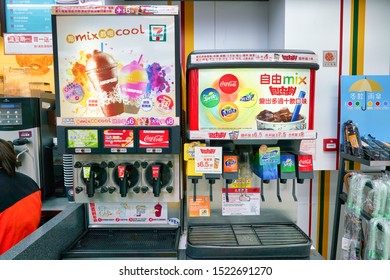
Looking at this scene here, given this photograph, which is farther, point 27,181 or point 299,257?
point 27,181

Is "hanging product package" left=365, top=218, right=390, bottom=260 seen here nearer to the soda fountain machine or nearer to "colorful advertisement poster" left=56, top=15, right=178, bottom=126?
"colorful advertisement poster" left=56, top=15, right=178, bottom=126

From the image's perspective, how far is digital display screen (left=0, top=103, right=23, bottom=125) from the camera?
2135 millimetres

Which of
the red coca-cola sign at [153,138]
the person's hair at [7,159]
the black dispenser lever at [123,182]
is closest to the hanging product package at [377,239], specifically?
the red coca-cola sign at [153,138]

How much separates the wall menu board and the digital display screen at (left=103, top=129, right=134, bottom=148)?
Result: 1.19 m

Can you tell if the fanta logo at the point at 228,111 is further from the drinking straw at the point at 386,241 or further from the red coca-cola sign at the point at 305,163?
the drinking straw at the point at 386,241

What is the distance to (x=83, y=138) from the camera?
1.33 m

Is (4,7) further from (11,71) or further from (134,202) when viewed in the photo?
(134,202)

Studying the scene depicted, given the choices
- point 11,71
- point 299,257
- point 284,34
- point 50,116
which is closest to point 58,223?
point 299,257

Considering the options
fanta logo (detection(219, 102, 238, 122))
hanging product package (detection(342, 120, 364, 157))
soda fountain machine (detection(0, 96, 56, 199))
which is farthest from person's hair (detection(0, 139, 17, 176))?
hanging product package (detection(342, 120, 364, 157))

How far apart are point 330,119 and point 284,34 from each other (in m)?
0.82

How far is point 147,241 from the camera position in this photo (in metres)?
1.46

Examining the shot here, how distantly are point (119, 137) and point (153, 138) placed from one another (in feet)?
0.53

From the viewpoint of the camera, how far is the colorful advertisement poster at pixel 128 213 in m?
1.59
